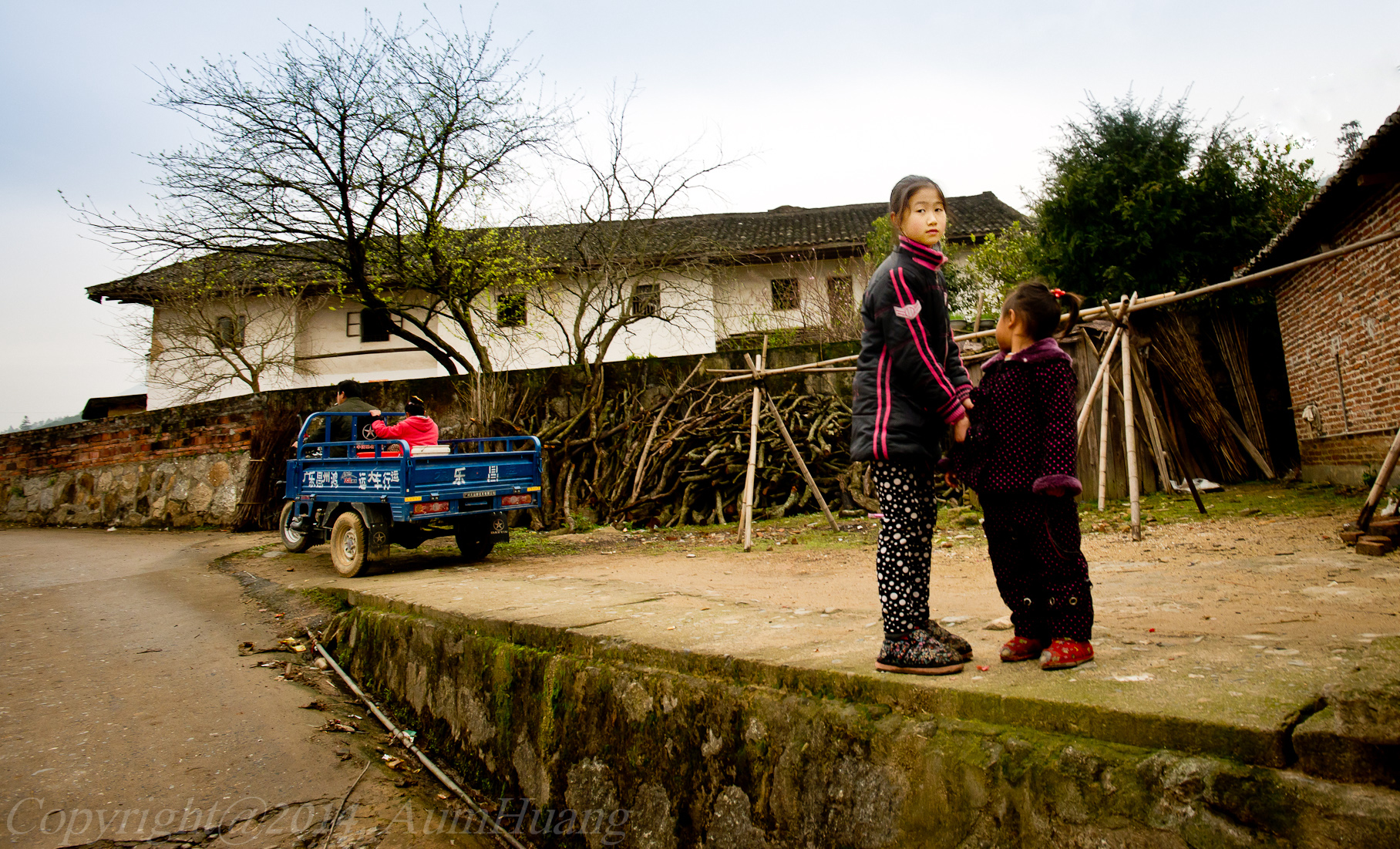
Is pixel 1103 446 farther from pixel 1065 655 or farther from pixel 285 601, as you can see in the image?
pixel 285 601

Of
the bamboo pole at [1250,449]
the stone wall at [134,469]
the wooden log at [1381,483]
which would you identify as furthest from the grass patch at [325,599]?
the bamboo pole at [1250,449]

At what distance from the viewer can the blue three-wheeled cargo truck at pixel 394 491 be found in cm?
653

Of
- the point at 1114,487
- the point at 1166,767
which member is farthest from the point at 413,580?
the point at 1114,487

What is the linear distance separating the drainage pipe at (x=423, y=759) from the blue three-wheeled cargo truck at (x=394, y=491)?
1823 mm

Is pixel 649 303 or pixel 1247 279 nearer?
pixel 1247 279

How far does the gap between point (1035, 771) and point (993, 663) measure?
1.71 ft

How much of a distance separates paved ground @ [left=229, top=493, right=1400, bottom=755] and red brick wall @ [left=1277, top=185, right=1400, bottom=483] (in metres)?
2.50

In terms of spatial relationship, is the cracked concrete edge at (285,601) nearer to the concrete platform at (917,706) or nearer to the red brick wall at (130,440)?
the concrete platform at (917,706)

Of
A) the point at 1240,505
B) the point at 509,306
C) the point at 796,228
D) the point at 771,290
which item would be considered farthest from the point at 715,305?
the point at 1240,505

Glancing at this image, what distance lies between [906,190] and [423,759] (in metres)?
3.41

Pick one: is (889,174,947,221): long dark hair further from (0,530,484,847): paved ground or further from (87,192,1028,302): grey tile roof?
(87,192,1028,302): grey tile roof

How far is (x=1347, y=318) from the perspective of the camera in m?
7.66

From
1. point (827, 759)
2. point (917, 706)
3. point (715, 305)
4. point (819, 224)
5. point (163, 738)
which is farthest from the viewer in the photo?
point (819, 224)

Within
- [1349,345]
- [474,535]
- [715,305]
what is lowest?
[474,535]
